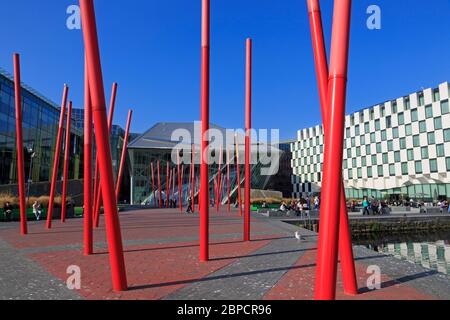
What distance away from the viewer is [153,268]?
810 cm

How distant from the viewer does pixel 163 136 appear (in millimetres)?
77188

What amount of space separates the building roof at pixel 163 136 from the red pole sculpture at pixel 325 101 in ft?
197

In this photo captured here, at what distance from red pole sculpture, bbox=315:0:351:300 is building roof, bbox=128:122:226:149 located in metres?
61.9

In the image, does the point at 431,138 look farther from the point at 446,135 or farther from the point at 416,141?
the point at 416,141

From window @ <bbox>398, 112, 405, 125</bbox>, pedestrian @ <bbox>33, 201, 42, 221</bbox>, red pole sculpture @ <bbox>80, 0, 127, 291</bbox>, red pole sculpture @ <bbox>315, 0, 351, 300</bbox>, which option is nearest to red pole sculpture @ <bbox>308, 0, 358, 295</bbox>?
red pole sculpture @ <bbox>315, 0, 351, 300</bbox>

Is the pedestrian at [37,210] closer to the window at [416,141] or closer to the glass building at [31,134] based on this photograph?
the glass building at [31,134]

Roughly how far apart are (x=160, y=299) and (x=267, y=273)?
2711mm

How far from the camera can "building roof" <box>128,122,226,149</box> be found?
71.4 metres

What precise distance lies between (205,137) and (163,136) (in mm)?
69494

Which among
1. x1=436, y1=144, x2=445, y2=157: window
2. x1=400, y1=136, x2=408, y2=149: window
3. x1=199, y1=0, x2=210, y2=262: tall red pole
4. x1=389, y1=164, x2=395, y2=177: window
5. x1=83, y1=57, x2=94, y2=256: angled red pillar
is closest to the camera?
x1=199, y1=0, x2=210, y2=262: tall red pole

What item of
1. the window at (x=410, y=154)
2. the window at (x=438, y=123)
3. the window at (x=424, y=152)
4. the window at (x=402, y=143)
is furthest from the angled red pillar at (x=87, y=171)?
the window at (x=402, y=143)

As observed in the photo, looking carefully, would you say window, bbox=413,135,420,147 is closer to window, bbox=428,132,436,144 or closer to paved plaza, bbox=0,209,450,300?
window, bbox=428,132,436,144

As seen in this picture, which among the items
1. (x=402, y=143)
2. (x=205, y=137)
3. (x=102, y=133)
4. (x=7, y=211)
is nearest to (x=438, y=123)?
Answer: (x=402, y=143)
